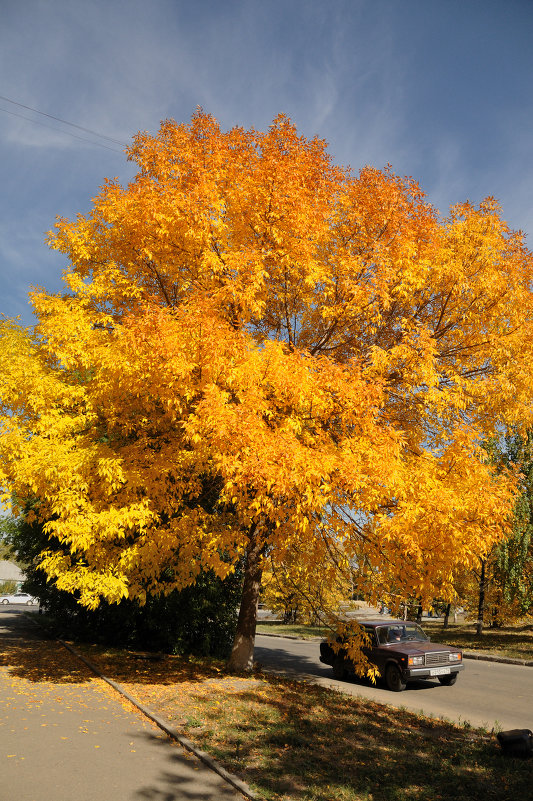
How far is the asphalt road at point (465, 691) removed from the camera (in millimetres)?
9711

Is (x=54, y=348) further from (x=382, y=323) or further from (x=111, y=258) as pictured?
(x=382, y=323)

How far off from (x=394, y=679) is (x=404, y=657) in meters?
0.65

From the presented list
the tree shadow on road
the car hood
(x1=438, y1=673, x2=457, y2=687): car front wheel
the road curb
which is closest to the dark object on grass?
the road curb

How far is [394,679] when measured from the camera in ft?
40.4

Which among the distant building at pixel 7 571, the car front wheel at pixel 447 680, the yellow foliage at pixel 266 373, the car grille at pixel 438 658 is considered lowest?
the distant building at pixel 7 571

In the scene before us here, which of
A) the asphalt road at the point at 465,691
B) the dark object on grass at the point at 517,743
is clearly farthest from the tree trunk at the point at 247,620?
the dark object on grass at the point at 517,743

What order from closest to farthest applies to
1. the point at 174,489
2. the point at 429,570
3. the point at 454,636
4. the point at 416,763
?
the point at 416,763
the point at 429,570
the point at 174,489
the point at 454,636

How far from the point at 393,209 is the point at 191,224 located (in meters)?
3.77

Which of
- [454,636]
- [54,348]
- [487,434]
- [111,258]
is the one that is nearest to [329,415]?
[487,434]

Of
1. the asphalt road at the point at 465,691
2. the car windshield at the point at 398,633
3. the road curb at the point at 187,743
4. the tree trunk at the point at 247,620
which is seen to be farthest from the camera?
the car windshield at the point at 398,633

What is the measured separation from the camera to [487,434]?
1053 centimetres

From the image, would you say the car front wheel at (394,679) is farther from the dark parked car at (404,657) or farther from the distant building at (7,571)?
the distant building at (7,571)

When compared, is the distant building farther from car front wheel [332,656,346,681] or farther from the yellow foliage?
the yellow foliage

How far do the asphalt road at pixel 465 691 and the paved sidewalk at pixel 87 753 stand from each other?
17.9 feet
